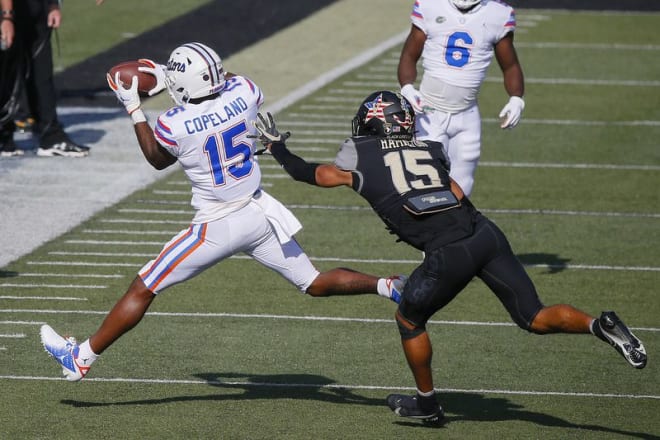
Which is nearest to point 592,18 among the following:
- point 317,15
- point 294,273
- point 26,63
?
point 317,15

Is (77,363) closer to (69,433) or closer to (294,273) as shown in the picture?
(69,433)

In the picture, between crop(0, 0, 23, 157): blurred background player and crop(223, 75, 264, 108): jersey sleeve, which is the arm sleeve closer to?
crop(223, 75, 264, 108): jersey sleeve

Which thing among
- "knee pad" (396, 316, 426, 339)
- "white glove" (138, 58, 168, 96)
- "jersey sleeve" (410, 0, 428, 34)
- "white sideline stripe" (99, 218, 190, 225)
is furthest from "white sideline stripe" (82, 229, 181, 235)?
"knee pad" (396, 316, 426, 339)

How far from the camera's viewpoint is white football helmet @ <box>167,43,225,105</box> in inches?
260

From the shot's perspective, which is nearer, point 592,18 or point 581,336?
point 581,336

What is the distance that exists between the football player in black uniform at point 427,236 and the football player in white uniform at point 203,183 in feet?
1.36

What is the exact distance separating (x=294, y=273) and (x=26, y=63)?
703 cm

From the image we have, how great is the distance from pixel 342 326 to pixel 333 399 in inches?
56.9

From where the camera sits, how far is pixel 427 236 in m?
6.44

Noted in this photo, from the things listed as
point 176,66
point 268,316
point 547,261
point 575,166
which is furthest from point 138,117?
point 575,166

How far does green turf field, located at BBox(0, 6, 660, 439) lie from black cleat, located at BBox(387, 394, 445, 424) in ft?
0.24

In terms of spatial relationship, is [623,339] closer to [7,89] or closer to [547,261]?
[547,261]

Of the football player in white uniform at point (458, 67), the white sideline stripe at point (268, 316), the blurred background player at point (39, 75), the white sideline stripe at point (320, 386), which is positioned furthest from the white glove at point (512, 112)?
the blurred background player at point (39, 75)

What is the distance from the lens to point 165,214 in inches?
443
